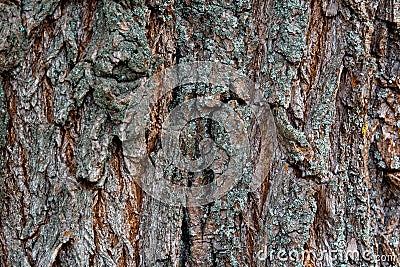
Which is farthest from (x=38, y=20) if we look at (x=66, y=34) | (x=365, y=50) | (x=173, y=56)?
(x=365, y=50)

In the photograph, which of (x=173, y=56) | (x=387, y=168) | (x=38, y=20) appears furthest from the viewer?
(x=387, y=168)

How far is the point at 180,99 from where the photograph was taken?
1.32 metres

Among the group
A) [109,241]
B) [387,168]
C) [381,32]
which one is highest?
[381,32]

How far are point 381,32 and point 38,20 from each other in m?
1.08

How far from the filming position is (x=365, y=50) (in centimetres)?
135

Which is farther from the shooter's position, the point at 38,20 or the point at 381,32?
the point at 381,32

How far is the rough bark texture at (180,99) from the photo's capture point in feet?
3.91

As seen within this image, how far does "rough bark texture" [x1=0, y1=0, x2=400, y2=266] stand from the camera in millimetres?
1192

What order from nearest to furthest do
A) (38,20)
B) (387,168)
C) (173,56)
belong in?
1. (38,20)
2. (173,56)
3. (387,168)

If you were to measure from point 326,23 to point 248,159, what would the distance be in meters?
0.51

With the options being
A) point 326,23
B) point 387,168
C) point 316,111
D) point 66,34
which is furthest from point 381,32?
point 66,34

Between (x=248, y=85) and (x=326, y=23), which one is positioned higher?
(x=326, y=23)

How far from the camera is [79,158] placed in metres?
1.21

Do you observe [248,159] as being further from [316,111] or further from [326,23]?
[326,23]
